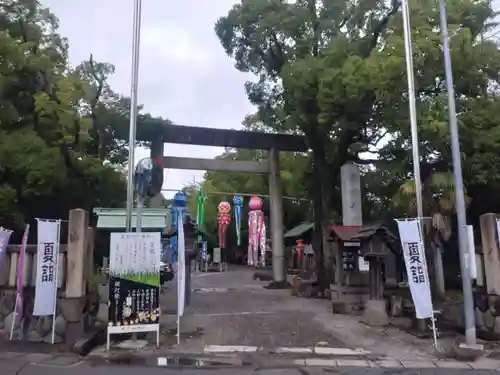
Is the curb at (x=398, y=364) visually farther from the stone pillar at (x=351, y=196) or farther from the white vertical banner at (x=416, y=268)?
the stone pillar at (x=351, y=196)

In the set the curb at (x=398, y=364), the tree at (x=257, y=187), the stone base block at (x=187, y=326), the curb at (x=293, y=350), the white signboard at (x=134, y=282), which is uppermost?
the tree at (x=257, y=187)

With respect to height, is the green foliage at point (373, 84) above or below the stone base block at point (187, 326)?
above

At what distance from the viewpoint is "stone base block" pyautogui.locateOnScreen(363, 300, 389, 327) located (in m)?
13.1

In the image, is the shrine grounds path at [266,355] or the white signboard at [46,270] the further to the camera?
the white signboard at [46,270]

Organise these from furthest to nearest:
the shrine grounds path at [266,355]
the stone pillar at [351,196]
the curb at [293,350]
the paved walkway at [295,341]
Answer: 1. the stone pillar at [351,196]
2. the curb at [293,350]
3. the paved walkway at [295,341]
4. the shrine grounds path at [266,355]

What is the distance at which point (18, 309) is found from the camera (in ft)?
34.9

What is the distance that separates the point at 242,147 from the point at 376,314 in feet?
45.1

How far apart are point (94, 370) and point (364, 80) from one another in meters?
12.2

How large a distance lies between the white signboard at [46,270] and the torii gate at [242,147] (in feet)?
41.7

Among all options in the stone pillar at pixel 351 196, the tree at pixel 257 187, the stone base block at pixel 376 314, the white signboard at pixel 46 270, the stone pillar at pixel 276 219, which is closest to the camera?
the white signboard at pixel 46 270

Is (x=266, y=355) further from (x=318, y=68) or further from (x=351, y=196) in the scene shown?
(x=318, y=68)

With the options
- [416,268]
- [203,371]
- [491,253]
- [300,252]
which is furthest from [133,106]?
[300,252]

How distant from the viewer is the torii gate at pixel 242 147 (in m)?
23.3

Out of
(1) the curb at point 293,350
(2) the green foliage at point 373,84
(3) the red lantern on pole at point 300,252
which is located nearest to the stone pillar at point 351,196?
(2) the green foliage at point 373,84
